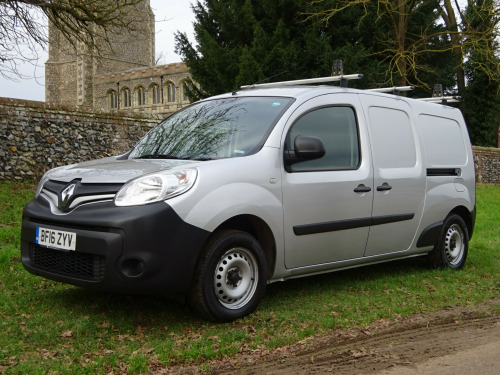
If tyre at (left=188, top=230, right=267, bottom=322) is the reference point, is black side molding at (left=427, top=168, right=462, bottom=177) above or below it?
above

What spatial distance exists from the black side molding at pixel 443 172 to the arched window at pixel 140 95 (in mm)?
54766

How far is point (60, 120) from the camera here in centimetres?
1415

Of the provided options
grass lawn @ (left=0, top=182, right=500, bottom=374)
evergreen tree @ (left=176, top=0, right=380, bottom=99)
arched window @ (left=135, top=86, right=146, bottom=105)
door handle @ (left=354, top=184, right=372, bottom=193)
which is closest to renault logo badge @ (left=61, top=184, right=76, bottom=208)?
grass lawn @ (left=0, top=182, right=500, bottom=374)

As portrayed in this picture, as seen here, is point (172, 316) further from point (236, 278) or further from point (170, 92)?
point (170, 92)

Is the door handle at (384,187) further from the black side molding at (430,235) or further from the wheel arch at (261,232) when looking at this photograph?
the wheel arch at (261,232)

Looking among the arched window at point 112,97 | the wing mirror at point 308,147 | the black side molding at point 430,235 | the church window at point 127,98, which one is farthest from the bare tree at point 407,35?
the arched window at point 112,97

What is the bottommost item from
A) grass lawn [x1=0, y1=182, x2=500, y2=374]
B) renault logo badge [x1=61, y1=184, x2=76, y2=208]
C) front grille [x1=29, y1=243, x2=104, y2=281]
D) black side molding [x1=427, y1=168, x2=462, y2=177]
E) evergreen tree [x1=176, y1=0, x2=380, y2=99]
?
grass lawn [x1=0, y1=182, x2=500, y2=374]

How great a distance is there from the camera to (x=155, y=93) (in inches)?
2318

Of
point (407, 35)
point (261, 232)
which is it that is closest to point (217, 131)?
point (261, 232)

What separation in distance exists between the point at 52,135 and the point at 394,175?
9.84 metres

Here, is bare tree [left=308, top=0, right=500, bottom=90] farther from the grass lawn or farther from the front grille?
the front grille

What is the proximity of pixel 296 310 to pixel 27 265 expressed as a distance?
7.60 feet

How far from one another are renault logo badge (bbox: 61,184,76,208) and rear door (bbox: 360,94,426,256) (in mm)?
2993

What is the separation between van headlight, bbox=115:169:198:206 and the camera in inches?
175
